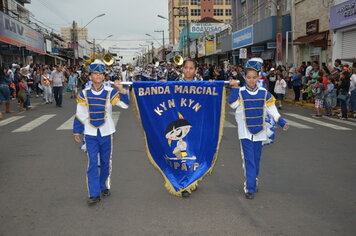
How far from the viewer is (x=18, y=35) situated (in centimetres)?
2797

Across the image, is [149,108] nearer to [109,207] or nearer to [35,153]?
[109,207]

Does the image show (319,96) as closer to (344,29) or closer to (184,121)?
(344,29)

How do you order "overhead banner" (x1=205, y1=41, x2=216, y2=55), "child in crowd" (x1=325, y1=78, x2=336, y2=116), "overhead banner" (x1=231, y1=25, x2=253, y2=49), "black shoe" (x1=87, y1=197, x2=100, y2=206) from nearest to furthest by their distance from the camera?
1. "black shoe" (x1=87, y1=197, x2=100, y2=206)
2. "child in crowd" (x1=325, y1=78, x2=336, y2=116)
3. "overhead banner" (x1=231, y1=25, x2=253, y2=49)
4. "overhead banner" (x1=205, y1=41, x2=216, y2=55)

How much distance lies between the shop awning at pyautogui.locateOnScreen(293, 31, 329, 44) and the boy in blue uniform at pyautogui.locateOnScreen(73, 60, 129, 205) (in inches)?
763

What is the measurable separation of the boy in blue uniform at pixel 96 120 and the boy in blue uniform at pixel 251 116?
5.25 feet

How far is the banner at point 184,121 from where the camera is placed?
16.1 feet

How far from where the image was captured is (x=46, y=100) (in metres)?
18.6

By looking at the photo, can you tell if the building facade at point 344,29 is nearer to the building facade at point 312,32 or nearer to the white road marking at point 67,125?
the building facade at point 312,32

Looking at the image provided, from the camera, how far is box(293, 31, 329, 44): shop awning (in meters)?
21.5

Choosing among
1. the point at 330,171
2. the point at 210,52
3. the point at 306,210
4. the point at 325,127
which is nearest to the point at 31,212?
the point at 306,210

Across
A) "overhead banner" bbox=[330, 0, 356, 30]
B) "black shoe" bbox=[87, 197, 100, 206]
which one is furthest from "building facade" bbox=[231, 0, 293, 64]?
"black shoe" bbox=[87, 197, 100, 206]

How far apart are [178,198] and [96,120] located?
1.46m

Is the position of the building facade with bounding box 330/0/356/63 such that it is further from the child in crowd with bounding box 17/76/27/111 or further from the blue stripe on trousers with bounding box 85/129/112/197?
the blue stripe on trousers with bounding box 85/129/112/197

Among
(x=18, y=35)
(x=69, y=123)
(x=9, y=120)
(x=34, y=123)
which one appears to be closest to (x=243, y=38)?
(x=18, y=35)
